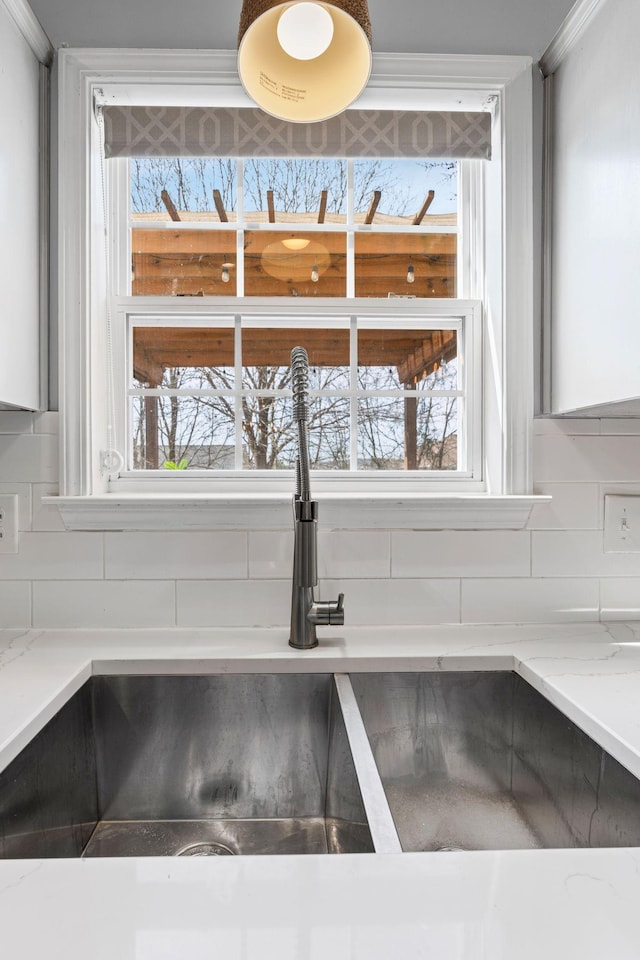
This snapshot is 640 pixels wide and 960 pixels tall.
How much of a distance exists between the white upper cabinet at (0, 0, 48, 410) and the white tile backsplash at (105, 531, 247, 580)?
1.23 feet

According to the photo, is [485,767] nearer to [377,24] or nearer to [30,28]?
[377,24]

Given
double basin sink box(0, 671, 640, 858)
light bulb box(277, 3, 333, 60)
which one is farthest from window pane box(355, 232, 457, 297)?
double basin sink box(0, 671, 640, 858)

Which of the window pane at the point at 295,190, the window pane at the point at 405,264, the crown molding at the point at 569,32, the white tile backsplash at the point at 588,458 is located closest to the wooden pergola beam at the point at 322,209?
the window pane at the point at 295,190

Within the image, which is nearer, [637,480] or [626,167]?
[626,167]

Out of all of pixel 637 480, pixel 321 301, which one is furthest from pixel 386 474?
pixel 637 480

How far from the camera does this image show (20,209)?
1.20 metres

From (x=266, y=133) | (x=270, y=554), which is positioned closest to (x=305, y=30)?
(x=266, y=133)

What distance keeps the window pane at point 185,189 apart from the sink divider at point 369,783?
3.99 feet

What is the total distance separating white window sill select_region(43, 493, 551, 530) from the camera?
1.29 metres

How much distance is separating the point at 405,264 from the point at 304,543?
32.1 inches

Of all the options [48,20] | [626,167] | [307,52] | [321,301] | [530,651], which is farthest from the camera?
[321,301]

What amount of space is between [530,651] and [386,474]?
535 mm

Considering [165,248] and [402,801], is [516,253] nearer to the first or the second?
[165,248]

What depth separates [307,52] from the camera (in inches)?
35.3
